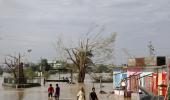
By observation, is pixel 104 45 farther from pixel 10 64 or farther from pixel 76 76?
pixel 10 64

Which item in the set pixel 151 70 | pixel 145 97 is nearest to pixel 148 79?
pixel 151 70

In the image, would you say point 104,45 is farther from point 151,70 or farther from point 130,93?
point 151,70

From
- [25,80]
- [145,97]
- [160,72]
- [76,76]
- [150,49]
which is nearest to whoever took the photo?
[145,97]

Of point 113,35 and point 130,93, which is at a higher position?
point 113,35

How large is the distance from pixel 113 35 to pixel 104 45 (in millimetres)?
2294

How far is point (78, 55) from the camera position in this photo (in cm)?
7769

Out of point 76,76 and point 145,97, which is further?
point 76,76

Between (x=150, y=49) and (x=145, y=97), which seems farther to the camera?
(x=150, y=49)

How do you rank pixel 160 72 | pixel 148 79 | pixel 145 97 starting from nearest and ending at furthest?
pixel 145 97 < pixel 160 72 < pixel 148 79

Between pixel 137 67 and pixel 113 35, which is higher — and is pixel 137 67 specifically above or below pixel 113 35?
below

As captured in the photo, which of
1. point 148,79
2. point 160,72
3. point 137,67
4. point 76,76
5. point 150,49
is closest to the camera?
point 160,72

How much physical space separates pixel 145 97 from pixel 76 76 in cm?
6206

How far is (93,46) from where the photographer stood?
256 feet

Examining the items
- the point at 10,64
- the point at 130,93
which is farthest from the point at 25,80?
the point at 130,93
